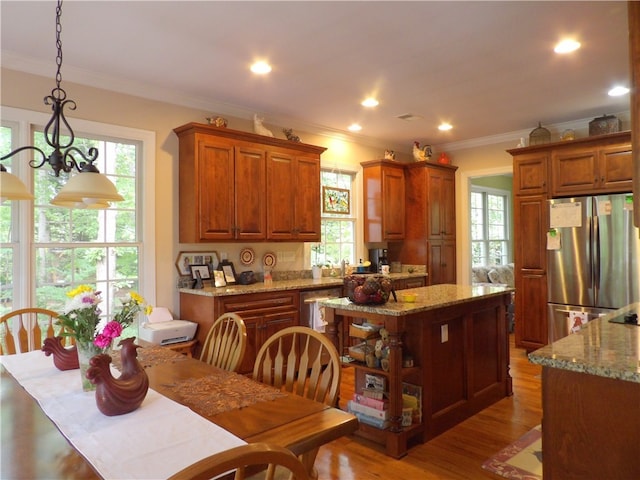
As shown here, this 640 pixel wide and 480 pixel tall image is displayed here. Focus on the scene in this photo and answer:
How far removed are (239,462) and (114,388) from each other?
0.78 metres

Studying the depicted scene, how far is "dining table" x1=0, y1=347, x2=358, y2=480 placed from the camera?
1162 millimetres

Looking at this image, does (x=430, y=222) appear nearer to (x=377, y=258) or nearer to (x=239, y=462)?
(x=377, y=258)

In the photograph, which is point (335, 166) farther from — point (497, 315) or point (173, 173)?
point (497, 315)

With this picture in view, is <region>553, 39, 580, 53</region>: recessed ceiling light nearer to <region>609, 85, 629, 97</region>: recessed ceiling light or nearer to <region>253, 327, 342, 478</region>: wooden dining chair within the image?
<region>609, 85, 629, 97</region>: recessed ceiling light

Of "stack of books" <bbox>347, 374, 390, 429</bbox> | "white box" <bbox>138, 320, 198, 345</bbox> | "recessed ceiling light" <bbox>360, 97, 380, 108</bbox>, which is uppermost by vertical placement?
"recessed ceiling light" <bbox>360, 97, 380, 108</bbox>

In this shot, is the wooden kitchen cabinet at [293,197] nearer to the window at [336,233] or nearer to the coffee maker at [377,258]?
the window at [336,233]

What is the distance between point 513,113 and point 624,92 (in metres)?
1.01

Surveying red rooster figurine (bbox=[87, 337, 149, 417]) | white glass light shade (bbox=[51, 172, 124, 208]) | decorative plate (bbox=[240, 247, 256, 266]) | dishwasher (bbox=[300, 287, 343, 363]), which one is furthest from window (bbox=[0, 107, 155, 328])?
red rooster figurine (bbox=[87, 337, 149, 417])

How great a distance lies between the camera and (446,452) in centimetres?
271

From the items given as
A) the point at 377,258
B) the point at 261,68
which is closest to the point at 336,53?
the point at 261,68

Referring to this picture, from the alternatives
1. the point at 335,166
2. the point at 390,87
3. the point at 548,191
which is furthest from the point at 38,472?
the point at 548,191

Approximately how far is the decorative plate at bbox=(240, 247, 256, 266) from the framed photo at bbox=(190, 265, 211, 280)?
0.43m

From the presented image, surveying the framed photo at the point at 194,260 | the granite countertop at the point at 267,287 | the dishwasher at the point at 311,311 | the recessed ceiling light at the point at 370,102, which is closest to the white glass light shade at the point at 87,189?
the granite countertop at the point at 267,287

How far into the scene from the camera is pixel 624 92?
13.3 feet
